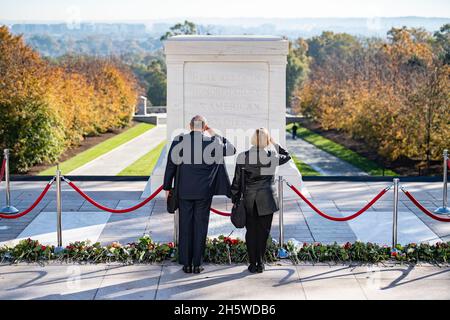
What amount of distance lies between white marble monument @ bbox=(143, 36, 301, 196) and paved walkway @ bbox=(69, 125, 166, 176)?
980 cm

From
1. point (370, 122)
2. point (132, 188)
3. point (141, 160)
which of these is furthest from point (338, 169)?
point (132, 188)

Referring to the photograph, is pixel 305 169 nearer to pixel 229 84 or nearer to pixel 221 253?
pixel 229 84

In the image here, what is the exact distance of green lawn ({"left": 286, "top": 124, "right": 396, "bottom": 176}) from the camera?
2415cm

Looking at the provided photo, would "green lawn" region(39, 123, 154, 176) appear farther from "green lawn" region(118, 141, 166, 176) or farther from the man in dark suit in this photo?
the man in dark suit

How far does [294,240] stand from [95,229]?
2924mm

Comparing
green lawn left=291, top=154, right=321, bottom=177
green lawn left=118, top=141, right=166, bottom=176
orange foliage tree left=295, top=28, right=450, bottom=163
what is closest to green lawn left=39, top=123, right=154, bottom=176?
green lawn left=118, top=141, right=166, bottom=176

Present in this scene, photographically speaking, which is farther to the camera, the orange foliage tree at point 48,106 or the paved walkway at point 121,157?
the paved walkway at point 121,157

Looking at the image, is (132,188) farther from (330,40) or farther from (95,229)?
(330,40)

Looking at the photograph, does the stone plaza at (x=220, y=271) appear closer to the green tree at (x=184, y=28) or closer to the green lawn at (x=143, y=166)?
the green lawn at (x=143, y=166)

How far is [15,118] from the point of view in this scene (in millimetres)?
21312

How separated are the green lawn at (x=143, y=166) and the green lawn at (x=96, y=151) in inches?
68.0

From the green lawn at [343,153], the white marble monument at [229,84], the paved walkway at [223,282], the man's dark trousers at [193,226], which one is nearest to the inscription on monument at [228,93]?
the white marble monument at [229,84]

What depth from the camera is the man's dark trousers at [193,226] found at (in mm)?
8391

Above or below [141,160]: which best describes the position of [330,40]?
above
